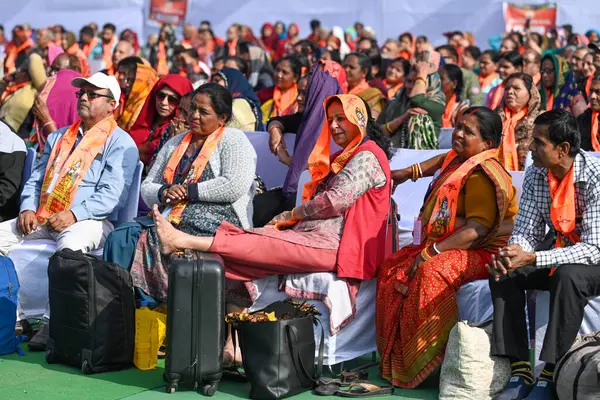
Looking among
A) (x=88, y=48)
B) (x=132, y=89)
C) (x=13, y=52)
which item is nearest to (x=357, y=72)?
(x=132, y=89)

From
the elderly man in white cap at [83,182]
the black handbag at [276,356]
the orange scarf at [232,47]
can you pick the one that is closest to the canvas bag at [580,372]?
the black handbag at [276,356]

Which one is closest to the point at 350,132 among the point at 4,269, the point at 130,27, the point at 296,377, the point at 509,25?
the point at 296,377

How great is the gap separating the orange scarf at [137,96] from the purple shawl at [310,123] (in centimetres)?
147

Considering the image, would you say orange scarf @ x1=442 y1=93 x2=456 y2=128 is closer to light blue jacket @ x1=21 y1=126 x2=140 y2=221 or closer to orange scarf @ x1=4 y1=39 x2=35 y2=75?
light blue jacket @ x1=21 y1=126 x2=140 y2=221

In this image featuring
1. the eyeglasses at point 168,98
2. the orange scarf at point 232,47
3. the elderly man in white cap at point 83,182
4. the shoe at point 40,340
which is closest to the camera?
the shoe at point 40,340

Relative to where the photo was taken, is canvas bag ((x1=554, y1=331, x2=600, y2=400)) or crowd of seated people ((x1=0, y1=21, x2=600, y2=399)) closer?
canvas bag ((x1=554, y1=331, x2=600, y2=400))

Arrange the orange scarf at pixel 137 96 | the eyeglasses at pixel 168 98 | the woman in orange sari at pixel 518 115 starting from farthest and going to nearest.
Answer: the orange scarf at pixel 137 96 < the eyeglasses at pixel 168 98 < the woman in orange sari at pixel 518 115

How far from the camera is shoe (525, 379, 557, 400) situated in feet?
14.1

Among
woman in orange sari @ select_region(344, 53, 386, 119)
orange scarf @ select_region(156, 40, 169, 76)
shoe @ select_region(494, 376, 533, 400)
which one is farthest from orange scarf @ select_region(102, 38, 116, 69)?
shoe @ select_region(494, 376, 533, 400)

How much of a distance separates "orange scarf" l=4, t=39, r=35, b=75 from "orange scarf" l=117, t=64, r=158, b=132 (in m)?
8.45

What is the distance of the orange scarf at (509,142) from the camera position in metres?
6.44

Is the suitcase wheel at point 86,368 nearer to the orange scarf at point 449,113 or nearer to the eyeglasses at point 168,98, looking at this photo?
the eyeglasses at point 168,98

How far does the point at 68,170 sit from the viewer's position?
605cm

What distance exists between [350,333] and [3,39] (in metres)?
12.7
